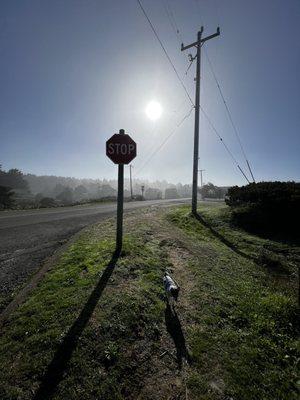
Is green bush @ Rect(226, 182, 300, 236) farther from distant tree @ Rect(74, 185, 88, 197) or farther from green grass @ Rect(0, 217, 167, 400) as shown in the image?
distant tree @ Rect(74, 185, 88, 197)

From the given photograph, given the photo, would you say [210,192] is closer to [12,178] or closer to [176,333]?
[12,178]

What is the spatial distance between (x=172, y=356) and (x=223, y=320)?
4.50 ft

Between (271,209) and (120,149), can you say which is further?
(271,209)

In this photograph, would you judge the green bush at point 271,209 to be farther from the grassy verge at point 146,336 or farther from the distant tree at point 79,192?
the distant tree at point 79,192

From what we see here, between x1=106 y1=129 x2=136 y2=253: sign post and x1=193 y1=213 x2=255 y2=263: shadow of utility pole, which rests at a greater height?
x1=106 y1=129 x2=136 y2=253: sign post

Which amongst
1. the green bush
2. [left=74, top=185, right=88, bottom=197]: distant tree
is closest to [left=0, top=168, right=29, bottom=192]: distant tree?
[left=74, top=185, right=88, bottom=197]: distant tree

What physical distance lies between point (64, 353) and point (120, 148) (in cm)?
477

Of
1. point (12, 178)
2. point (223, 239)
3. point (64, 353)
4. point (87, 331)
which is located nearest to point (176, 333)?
point (87, 331)

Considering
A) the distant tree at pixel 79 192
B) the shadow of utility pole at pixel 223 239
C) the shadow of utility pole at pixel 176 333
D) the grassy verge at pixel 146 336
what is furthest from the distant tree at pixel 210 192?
the distant tree at pixel 79 192

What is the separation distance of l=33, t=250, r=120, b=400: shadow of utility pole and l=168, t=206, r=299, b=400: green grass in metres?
1.54

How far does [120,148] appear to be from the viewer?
6441mm

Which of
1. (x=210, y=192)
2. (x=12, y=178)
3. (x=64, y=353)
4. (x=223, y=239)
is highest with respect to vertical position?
(x=12, y=178)

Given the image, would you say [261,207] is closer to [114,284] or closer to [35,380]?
[114,284]

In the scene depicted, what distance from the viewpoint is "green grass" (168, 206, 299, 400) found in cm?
296
